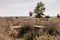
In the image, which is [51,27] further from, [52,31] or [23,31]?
[23,31]

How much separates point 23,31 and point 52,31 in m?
2.86

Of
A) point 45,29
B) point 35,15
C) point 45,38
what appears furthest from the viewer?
point 35,15

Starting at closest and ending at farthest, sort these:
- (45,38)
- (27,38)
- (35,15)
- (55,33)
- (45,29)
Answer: (45,38) < (27,38) < (55,33) < (45,29) < (35,15)

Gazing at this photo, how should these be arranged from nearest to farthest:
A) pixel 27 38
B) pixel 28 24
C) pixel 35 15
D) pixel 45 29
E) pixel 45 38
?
pixel 45 38, pixel 27 38, pixel 45 29, pixel 28 24, pixel 35 15

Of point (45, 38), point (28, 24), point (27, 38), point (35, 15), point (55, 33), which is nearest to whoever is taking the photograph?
point (45, 38)

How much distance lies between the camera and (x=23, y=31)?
2045cm

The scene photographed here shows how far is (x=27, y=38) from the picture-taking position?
16531mm

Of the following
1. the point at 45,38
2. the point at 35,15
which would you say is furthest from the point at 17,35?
the point at 35,15

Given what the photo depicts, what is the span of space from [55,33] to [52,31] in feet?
1.49

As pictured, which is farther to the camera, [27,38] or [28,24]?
[28,24]

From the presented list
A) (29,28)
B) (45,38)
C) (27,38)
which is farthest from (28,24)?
Result: (45,38)

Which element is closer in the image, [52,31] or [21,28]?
[52,31]

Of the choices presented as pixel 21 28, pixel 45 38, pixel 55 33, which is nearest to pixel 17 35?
pixel 21 28

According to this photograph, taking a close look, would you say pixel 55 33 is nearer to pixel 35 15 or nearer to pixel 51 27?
pixel 51 27
